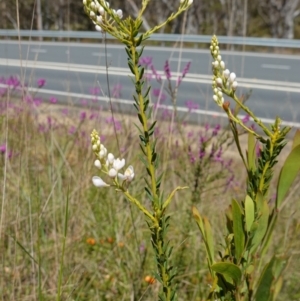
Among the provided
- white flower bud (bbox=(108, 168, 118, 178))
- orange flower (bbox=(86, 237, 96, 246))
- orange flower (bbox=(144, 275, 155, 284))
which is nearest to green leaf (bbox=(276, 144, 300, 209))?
white flower bud (bbox=(108, 168, 118, 178))

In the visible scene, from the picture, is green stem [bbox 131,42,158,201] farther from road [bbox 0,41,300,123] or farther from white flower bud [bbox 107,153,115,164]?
road [bbox 0,41,300,123]

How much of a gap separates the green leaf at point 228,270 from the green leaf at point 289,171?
0.39 ft

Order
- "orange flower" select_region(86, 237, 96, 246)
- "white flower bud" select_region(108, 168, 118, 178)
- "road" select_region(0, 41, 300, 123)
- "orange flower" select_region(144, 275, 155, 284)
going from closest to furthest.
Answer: "white flower bud" select_region(108, 168, 118, 178)
"orange flower" select_region(144, 275, 155, 284)
"orange flower" select_region(86, 237, 96, 246)
"road" select_region(0, 41, 300, 123)

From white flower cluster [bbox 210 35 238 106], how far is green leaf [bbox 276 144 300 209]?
0.14 meters

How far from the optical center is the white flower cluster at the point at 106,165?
80 cm

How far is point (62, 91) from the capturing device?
9469mm

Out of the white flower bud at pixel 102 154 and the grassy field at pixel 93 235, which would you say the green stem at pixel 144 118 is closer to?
the white flower bud at pixel 102 154

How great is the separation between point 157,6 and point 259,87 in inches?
491

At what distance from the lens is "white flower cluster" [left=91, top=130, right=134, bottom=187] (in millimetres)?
797

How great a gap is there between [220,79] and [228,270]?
0.95ft

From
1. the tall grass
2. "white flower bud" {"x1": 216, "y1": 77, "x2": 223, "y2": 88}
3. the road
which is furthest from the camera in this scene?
the road

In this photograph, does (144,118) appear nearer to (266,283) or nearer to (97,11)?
(97,11)

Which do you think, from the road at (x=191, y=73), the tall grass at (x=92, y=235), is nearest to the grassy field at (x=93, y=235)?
the tall grass at (x=92, y=235)

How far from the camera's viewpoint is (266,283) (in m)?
0.84
